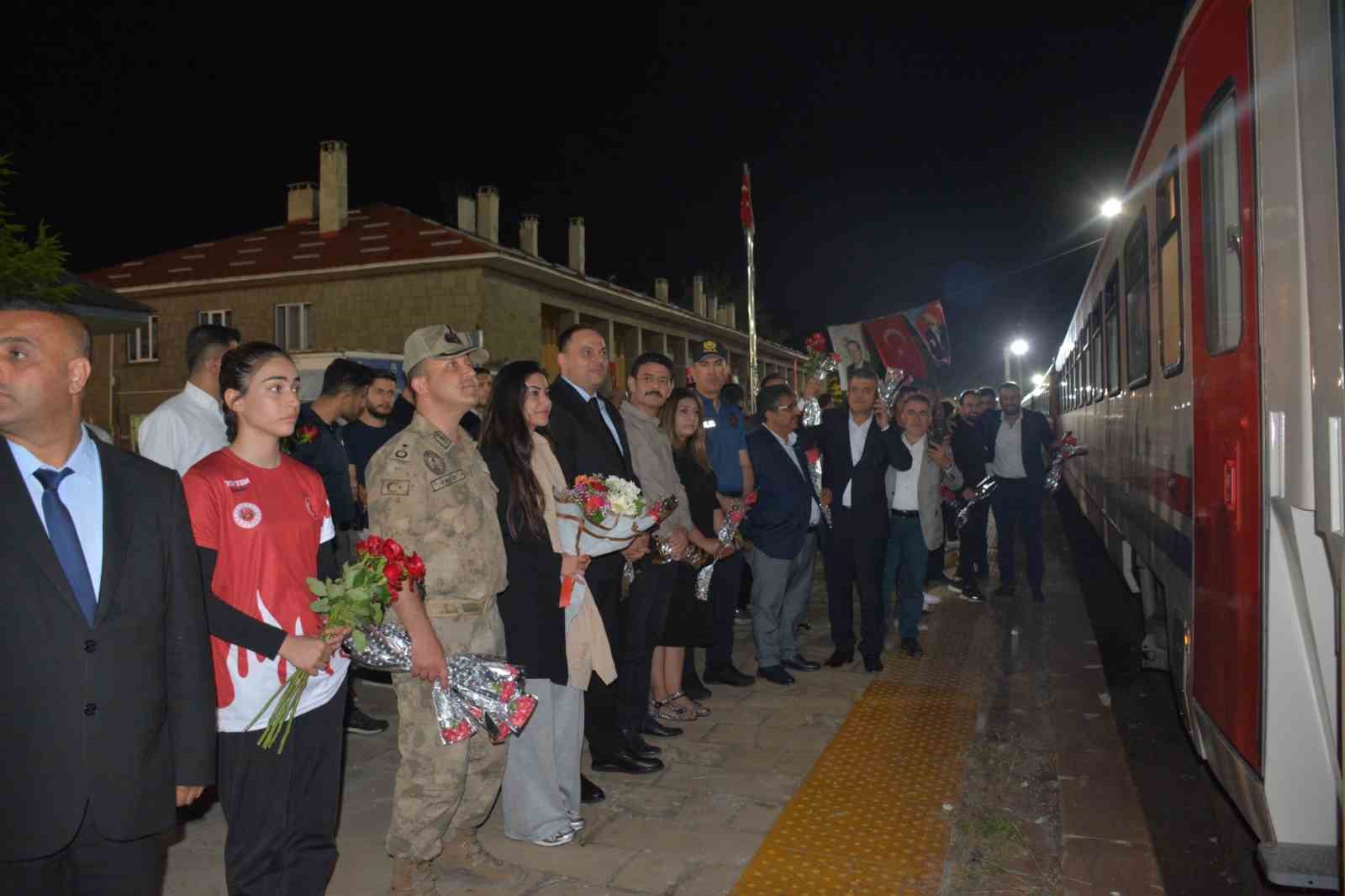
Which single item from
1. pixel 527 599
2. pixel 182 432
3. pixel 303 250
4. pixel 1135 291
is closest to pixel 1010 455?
pixel 1135 291

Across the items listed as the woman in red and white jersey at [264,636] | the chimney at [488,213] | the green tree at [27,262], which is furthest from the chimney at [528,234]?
the woman in red and white jersey at [264,636]

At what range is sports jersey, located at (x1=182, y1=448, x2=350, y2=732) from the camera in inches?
115

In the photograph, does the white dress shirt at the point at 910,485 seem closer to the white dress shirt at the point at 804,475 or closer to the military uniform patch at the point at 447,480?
the white dress shirt at the point at 804,475

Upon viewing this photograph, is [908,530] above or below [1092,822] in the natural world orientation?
above

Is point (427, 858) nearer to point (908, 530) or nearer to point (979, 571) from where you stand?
point (908, 530)

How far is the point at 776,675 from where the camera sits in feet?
22.2

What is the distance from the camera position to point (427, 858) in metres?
3.52

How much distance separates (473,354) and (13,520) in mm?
1884

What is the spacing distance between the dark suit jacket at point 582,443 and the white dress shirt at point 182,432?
1.53 meters

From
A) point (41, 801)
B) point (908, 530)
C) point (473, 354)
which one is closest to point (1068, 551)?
point (908, 530)

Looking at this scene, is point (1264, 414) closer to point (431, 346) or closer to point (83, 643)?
point (431, 346)

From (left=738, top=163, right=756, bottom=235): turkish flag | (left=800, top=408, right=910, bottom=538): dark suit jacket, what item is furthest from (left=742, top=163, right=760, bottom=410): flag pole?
(left=800, top=408, right=910, bottom=538): dark suit jacket

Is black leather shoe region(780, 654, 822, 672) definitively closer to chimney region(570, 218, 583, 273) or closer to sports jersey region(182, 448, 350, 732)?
sports jersey region(182, 448, 350, 732)

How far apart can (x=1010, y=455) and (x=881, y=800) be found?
19.7 feet
